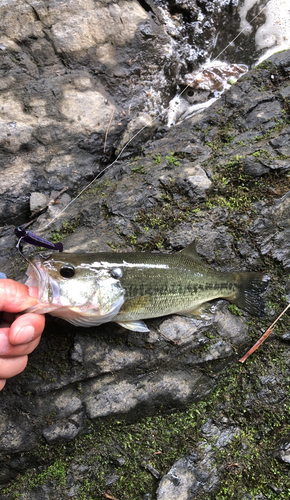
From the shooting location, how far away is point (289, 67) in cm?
571

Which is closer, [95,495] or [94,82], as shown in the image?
[95,495]

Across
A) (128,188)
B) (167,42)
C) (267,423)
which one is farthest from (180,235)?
(167,42)

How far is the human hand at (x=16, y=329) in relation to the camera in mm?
3250

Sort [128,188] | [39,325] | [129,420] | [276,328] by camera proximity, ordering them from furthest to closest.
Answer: [128,188]
[276,328]
[129,420]
[39,325]

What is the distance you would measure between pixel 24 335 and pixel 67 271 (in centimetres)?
81

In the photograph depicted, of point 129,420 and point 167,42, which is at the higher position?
point 167,42

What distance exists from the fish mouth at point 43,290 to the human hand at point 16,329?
6cm

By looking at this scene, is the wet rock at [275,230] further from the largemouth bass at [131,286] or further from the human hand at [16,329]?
the human hand at [16,329]

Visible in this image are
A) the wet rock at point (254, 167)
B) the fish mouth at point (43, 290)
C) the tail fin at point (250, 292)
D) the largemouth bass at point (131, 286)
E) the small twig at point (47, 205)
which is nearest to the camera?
the fish mouth at point (43, 290)

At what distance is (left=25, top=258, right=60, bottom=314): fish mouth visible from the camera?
3.44m

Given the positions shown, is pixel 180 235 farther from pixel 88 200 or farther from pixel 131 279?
pixel 88 200

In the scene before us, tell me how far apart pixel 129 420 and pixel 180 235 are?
8.79 ft

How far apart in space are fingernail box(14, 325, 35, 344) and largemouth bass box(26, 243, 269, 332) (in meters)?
0.24

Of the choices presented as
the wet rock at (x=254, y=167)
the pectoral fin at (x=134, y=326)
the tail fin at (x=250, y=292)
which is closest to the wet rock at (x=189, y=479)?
the pectoral fin at (x=134, y=326)
